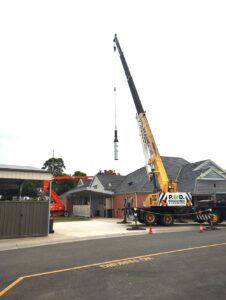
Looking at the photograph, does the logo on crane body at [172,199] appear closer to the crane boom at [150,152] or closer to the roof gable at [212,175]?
the crane boom at [150,152]

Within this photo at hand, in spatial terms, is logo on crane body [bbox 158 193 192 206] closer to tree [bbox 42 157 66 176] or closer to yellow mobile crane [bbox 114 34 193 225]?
yellow mobile crane [bbox 114 34 193 225]

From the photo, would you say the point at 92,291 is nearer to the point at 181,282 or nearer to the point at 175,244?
the point at 181,282

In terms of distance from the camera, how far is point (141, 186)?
115ft

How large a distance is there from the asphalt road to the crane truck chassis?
37.9ft

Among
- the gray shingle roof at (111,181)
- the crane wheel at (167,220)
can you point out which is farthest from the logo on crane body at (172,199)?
the gray shingle roof at (111,181)

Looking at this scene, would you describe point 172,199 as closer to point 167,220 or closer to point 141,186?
point 167,220

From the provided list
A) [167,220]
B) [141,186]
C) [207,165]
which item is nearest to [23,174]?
[167,220]

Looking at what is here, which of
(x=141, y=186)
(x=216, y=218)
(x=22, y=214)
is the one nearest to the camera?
(x=22, y=214)

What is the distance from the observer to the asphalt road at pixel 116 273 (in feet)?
21.4

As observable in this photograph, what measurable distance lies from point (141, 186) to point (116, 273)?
27.0 m

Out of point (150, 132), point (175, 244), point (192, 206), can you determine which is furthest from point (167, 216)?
point (175, 244)

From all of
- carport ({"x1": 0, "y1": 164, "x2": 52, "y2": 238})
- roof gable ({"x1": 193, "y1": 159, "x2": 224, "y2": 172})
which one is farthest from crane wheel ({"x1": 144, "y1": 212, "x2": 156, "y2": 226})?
roof gable ({"x1": 193, "y1": 159, "x2": 224, "y2": 172})

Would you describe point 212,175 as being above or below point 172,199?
above

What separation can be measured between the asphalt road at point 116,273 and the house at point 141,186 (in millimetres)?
18553
